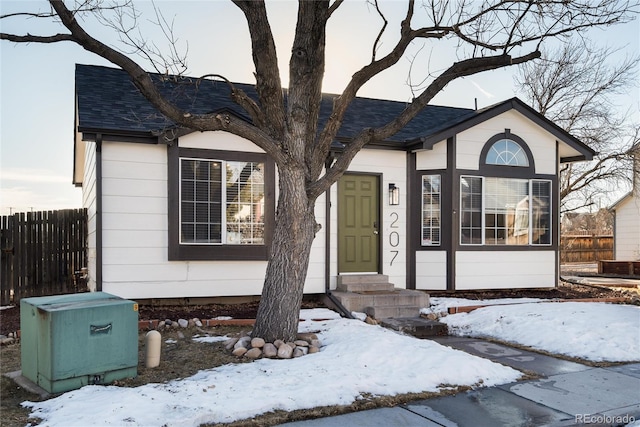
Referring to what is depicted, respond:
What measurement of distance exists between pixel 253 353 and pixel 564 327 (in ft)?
14.4

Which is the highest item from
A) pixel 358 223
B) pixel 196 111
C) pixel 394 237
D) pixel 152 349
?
pixel 196 111

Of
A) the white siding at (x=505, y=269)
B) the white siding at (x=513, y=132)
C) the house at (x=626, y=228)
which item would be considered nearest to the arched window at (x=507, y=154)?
the white siding at (x=513, y=132)

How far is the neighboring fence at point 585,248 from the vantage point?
24.0 m

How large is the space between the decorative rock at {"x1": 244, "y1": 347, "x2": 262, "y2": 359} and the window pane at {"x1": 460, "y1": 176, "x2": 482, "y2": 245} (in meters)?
6.07

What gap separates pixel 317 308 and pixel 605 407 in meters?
5.25

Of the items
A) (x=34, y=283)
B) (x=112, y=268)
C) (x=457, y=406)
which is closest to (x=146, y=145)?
(x=112, y=268)

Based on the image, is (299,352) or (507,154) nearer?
(299,352)

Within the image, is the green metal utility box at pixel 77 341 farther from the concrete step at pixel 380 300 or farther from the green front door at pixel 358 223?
the green front door at pixel 358 223

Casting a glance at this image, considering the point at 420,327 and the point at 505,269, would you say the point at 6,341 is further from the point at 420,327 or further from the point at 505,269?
the point at 505,269

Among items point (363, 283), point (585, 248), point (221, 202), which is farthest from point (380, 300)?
point (585, 248)

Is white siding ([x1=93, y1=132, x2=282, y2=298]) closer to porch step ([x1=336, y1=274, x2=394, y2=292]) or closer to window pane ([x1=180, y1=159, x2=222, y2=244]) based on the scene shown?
window pane ([x1=180, y1=159, x2=222, y2=244])

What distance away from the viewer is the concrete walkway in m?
3.83

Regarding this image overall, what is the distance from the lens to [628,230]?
21.1m

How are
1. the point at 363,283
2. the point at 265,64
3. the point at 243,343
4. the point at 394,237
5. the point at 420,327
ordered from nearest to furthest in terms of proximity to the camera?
the point at 243,343
the point at 265,64
the point at 420,327
the point at 363,283
the point at 394,237
